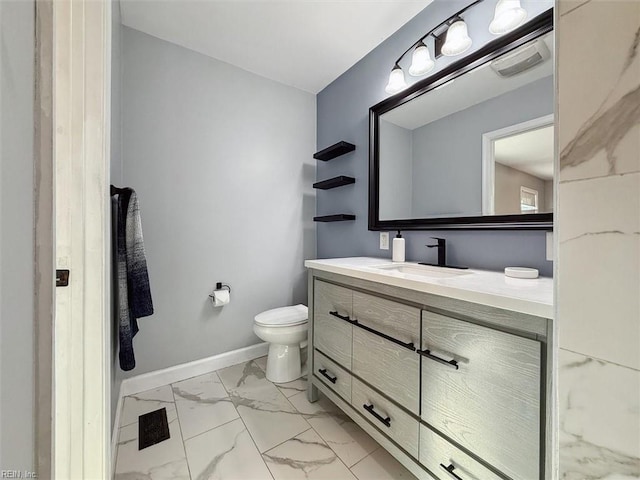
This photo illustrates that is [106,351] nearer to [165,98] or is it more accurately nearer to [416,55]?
[165,98]

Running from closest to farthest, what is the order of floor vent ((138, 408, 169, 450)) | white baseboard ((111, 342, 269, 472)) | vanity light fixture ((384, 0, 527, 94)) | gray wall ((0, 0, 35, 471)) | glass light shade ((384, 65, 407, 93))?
gray wall ((0, 0, 35, 471)) → vanity light fixture ((384, 0, 527, 94)) → floor vent ((138, 408, 169, 450)) → glass light shade ((384, 65, 407, 93)) → white baseboard ((111, 342, 269, 472))

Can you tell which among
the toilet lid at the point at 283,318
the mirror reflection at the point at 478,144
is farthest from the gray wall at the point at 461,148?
the toilet lid at the point at 283,318

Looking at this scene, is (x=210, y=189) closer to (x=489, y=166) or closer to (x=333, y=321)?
(x=333, y=321)

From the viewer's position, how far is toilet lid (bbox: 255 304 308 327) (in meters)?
1.80

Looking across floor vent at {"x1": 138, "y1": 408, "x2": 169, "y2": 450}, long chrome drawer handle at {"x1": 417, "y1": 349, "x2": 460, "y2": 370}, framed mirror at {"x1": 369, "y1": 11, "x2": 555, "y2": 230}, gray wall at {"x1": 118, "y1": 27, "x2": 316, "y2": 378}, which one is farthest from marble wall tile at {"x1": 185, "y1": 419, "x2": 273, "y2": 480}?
framed mirror at {"x1": 369, "y1": 11, "x2": 555, "y2": 230}

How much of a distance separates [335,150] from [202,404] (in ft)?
6.62

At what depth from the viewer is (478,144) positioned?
1.35m

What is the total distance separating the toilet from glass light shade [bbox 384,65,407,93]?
1651mm

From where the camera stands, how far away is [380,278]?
45.3 inches

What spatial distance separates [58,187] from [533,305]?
140cm

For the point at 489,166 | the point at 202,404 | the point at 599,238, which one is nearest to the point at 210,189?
the point at 202,404

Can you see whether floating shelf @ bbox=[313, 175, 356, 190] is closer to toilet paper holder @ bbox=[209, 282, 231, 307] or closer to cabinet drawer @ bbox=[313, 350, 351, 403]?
toilet paper holder @ bbox=[209, 282, 231, 307]

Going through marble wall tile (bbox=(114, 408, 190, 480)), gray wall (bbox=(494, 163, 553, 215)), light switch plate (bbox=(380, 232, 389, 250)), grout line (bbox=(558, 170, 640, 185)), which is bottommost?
marble wall tile (bbox=(114, 408, 190, 480))

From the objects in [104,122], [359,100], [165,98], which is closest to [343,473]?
[104,122]
